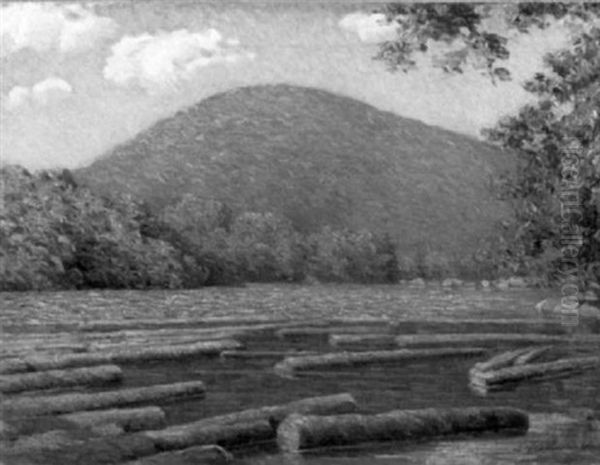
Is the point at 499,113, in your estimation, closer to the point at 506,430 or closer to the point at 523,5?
the point at 523,5

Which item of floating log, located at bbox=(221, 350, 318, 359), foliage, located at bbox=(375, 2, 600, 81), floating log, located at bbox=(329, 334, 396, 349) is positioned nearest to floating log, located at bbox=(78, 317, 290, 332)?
floating log, located at bbox=(221, 350, 318, 359)

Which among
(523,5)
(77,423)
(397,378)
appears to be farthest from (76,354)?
(523,5)

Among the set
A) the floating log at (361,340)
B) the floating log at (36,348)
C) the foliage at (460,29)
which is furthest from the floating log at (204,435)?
the foliage at (460,29)

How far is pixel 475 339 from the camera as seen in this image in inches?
238

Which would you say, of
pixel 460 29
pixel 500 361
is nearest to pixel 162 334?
pixel 500 361

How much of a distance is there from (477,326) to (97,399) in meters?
1.86

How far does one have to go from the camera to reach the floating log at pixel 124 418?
5438 mm

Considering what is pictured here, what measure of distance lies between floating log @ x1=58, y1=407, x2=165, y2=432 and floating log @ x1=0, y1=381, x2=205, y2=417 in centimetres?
4

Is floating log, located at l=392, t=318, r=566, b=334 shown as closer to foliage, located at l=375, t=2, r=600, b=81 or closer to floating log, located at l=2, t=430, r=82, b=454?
foliage, located at l=375, t=2, r=600, b=81

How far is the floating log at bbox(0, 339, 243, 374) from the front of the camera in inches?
223

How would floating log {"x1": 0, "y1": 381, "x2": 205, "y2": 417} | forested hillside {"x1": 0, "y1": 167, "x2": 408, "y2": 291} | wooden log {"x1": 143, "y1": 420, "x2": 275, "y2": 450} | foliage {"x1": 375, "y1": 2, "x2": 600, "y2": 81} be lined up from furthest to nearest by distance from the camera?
foliage {"x1": 375, "y1": 2, "x2": 600, "y2": 81} → forested hillside {"x1": 0, "y1": 167, "x2": 408, "y2": 291} → floating log {"x1": 0, "y1": 381, "x2": 205, "y2": 417} → wooden log {"x1": 143, "y1": 420, "x2": 275, "y2": 450}

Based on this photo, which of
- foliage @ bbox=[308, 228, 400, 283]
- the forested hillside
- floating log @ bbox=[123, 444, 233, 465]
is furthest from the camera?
foliage @ bbox=[308, 228, 400, 283]

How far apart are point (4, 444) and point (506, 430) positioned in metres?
2.23

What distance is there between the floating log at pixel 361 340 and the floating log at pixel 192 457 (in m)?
0.91
